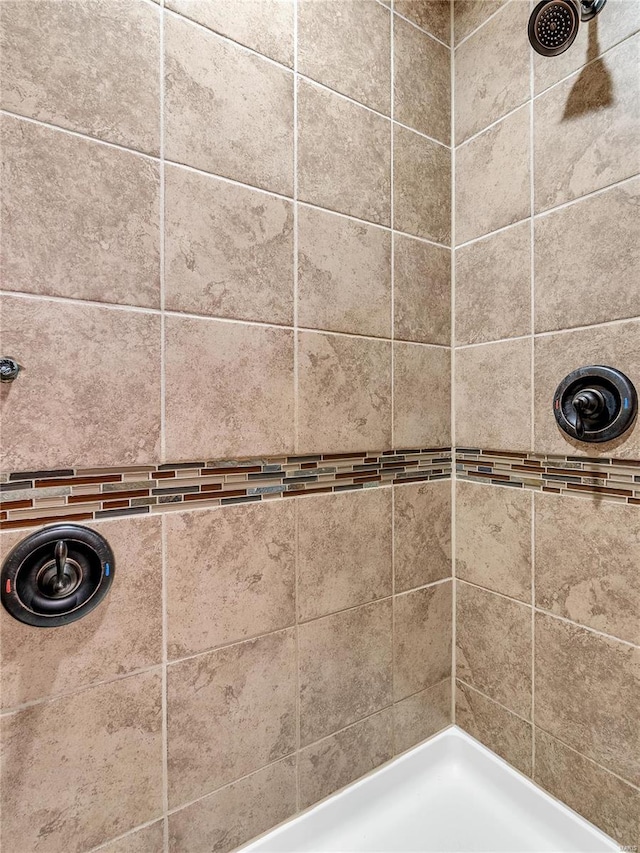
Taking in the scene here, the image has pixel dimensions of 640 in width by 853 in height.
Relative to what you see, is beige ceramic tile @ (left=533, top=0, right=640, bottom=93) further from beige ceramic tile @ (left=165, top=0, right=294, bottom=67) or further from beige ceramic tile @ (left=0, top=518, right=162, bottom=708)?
beige ceramic tile @ (left=0, top=518, right=162, bottom=708)

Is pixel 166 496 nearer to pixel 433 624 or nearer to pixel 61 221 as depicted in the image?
pixel 61 221

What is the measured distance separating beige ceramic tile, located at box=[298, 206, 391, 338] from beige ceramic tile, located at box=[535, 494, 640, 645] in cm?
60

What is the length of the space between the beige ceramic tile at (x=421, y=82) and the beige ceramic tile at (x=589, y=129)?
0.26 m

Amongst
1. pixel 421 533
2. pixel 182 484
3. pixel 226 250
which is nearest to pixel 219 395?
pixel 182 484

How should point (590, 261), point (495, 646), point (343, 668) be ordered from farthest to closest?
point (495, 646), point (343, 668), point (590, 261)

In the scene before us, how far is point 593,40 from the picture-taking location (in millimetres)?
916

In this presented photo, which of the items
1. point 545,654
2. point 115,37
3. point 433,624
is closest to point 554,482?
point 545,654

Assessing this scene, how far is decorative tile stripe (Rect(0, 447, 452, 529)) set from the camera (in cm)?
69

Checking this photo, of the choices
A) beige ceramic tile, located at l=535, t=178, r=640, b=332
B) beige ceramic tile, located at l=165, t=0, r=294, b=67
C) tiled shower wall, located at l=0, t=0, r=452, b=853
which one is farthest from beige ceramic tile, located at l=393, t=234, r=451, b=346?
beige ceramic tile, located at l=165, t=0, r=294, b=67

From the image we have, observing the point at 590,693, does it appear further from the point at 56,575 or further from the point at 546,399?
the point at 56,575

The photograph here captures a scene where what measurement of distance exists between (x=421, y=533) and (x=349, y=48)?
1.20 meters

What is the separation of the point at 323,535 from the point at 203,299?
0.57m

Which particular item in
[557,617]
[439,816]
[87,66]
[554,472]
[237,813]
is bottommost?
[439,816]

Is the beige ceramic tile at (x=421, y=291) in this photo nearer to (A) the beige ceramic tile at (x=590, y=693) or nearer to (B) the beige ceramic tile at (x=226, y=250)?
(B) the beige ceramic tile at (x=226, y=250)
